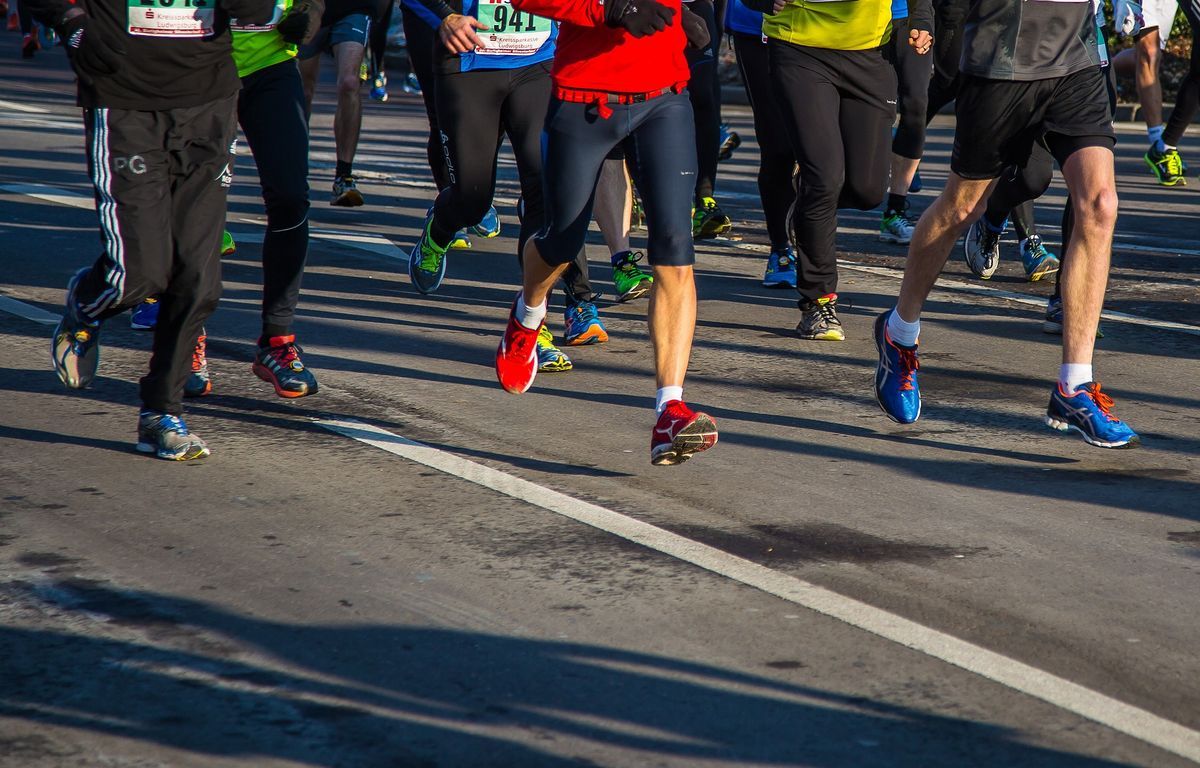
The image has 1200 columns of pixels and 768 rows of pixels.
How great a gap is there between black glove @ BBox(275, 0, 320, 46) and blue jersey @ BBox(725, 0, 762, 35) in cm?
297

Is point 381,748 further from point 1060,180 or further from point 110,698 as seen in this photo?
point 1060,180

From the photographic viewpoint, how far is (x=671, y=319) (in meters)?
5.32

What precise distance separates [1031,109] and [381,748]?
3.65 meters

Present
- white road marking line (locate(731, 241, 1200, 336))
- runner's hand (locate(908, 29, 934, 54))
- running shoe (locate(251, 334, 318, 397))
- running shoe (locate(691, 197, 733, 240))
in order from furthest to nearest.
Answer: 1. running shoe (locate(691, 197, 733, 240))
2. runner's hand (locate(908, 29, 934, 54))
3. white road marking line (locate(731, 241, 1200, 336))
4. running shoe (locate(251, 334, 318, 397))

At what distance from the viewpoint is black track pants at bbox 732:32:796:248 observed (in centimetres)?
812

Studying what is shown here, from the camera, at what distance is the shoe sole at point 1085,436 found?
17.9 ft

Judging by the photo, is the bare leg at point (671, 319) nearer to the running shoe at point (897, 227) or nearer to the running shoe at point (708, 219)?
the running shoe at point (708, 219)

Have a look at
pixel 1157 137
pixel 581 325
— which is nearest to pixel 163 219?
pixel 581 325

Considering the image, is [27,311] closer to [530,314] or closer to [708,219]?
[530,314]

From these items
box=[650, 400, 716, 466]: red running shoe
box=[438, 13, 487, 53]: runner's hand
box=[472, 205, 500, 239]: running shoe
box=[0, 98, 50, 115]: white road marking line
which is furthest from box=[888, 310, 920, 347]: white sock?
box=[0, 98, 50, 115]: white road marking line

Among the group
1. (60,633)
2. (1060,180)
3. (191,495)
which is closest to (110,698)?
(60,633)

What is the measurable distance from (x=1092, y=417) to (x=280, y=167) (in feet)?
10.1

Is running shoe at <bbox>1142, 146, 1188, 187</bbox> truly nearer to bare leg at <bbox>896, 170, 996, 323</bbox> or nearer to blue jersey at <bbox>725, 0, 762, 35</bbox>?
blue jersey at <bbox>725, 0, 762, 35</bbox>

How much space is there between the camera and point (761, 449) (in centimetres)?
557
